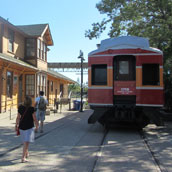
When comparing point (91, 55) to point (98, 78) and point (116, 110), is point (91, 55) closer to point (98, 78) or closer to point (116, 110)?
point (98, 78)

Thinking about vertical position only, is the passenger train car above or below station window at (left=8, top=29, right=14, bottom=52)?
below

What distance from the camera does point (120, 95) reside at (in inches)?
367

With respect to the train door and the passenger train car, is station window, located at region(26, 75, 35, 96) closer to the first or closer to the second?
the passenger train car

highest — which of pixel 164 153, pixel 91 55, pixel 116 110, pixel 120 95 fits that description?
pixel 91 55

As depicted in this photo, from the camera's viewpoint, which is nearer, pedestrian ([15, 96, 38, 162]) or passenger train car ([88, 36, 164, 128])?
pedestrian ([15, 96, 38, 162])

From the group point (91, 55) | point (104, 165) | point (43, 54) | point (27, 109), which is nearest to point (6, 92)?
point (43, 54)

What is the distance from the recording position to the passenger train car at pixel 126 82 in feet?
29.5

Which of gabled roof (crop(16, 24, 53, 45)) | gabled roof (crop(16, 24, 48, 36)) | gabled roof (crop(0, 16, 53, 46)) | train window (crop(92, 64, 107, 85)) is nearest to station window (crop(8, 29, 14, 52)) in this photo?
gabled roof (crop(0, 16, 53, 46))

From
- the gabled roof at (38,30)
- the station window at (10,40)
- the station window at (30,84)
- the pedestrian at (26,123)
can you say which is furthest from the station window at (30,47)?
the pedestrian at (26,123)

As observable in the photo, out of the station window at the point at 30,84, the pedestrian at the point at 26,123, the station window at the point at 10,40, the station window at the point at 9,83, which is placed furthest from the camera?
the station window at the point at 30,84

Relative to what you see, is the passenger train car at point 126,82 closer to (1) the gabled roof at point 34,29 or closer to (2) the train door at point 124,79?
(2) the train door at point 124,79

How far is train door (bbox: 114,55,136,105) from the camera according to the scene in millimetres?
9250

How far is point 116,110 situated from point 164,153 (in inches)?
123

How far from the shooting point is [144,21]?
49.3 ft
